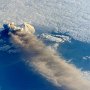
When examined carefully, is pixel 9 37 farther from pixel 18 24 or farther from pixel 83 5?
pixel 83 5

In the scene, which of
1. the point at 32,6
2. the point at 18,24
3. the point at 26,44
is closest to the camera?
the point at 26,44

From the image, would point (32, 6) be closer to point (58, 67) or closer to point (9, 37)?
point (9, 37)

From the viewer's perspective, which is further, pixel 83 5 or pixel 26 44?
pixel 83 5

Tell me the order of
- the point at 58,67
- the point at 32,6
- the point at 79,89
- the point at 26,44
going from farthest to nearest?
the point at 32,6, the point at 26,44, the point at 58,67, the point at 79,89

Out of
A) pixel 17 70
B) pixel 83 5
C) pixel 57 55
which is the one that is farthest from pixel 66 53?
pixel 83 5

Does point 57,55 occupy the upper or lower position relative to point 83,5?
lower

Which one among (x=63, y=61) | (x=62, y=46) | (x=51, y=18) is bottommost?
(x=63, y=61)
